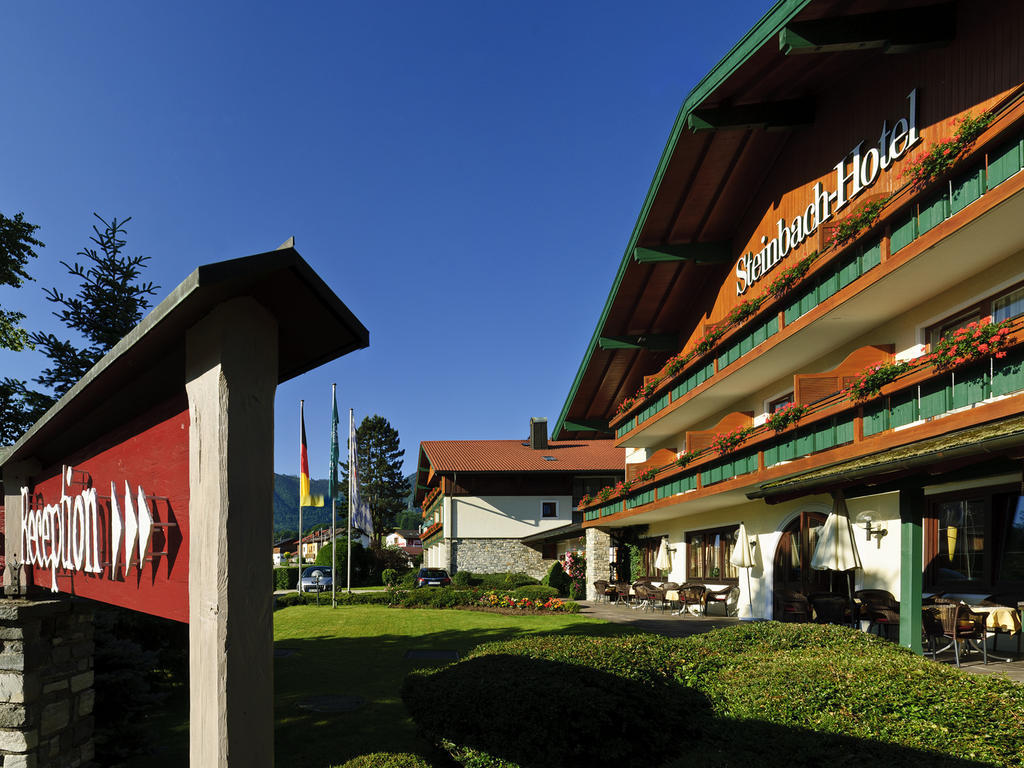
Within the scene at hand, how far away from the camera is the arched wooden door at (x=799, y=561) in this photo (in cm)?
1747

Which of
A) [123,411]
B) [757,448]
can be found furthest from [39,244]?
[757,448]

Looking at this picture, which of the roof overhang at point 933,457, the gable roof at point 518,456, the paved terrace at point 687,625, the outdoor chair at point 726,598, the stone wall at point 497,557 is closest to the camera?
the roof overhang at point 933,457

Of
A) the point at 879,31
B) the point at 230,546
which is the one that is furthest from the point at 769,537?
the point at 230,546

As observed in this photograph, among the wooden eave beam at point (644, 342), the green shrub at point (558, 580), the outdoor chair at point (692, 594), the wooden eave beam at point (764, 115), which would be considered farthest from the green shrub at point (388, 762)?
the green shrub at point (558, 580)

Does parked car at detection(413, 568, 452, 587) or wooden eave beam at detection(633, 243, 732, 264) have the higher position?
wooden eave beam at detection(633, 243, 732, 264)

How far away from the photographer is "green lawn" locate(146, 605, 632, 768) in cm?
779

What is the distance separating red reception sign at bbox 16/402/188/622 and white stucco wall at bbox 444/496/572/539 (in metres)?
41.1

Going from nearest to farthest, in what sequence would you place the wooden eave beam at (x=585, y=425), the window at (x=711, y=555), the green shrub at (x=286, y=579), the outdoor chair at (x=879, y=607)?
the outdoor chair at (x=879, y=607) < the window at (x=711, y=555) < the wooden eave beam at (x=585, y=425) < the green shrub at (x=286, y=579)

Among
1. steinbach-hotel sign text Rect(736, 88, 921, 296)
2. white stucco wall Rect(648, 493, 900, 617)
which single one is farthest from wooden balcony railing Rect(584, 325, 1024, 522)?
steinbach-hotel sign text Rect(736, 88, 921, 296)

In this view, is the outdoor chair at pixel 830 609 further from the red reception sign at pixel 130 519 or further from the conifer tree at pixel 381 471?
the conifer tree at pixel 381 471

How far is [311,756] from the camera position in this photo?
7.29 m

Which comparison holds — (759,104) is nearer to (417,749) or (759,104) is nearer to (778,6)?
(778,6)

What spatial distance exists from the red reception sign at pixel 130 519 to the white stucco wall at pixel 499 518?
41.1m

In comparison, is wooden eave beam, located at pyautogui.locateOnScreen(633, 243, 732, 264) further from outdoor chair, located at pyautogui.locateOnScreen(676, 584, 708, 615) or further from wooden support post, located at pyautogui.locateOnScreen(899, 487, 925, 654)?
wooden support post, located at pyautogui.locateOnScreen(899, 487, 925, 654)
